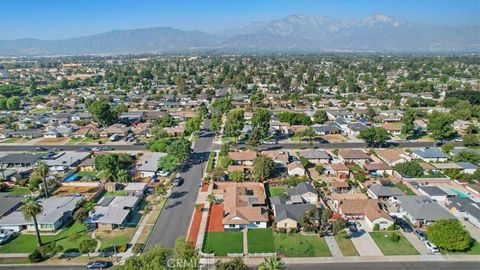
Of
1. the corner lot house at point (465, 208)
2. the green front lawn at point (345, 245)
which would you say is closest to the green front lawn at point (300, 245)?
the green front lawn at point (345, 245)

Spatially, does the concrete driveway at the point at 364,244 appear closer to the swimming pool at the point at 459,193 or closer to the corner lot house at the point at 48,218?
the swimming pool at the point at 459,193

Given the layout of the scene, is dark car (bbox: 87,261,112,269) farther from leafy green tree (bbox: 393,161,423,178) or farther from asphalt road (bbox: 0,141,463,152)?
leafy green tree (bbox: 393,161,423,178)

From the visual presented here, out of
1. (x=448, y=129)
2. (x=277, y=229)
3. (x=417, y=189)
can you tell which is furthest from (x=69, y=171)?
(x=448, y=129)

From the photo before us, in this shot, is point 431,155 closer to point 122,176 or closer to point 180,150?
point 180,150

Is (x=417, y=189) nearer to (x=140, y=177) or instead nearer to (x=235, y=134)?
(x=235, y=134)

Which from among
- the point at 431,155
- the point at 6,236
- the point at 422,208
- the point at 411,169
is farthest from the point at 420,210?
the point at 6,236

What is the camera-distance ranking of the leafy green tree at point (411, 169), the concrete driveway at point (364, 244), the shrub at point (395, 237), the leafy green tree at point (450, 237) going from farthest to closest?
the leafy green tree at point (411, 169) < the shrub at point (395, 237) < the concrete driveway at point (364, 244) < the leafy green tree at point (450, 237)
